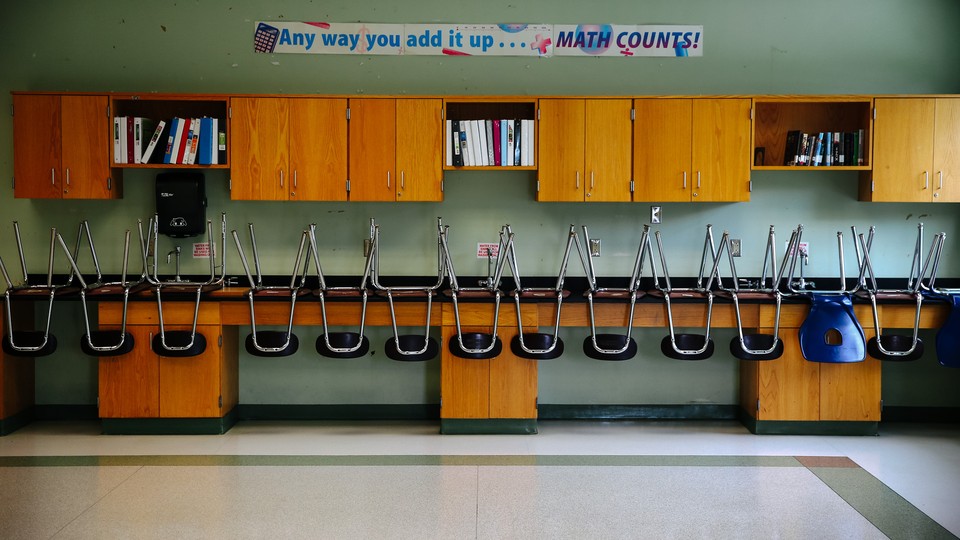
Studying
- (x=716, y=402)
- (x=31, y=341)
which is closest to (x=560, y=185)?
(x=716, y=402)

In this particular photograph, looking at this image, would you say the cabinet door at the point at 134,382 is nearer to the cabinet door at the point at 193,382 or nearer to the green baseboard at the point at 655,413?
the cabinet door at the point at 193,382

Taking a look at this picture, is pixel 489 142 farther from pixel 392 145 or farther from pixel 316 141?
pixel 316 141

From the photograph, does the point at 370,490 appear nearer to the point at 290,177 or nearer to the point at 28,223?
the point at 290,177

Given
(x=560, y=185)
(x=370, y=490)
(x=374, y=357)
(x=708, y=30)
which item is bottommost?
(x=370, y=490)

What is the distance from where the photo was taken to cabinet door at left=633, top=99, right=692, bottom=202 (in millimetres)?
5238

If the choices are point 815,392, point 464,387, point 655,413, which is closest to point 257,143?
point 464,387

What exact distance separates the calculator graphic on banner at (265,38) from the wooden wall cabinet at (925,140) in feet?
12.7

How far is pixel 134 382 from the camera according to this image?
5078 mm

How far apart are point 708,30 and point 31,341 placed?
4.64 m

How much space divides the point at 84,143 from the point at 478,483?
10.7 ft

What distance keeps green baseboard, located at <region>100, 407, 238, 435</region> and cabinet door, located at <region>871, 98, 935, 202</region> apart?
4.41m

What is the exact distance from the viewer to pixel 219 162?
17.3 ft

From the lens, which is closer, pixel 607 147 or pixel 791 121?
pixel 607 147

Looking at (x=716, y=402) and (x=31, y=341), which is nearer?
(x=31, y=341)
